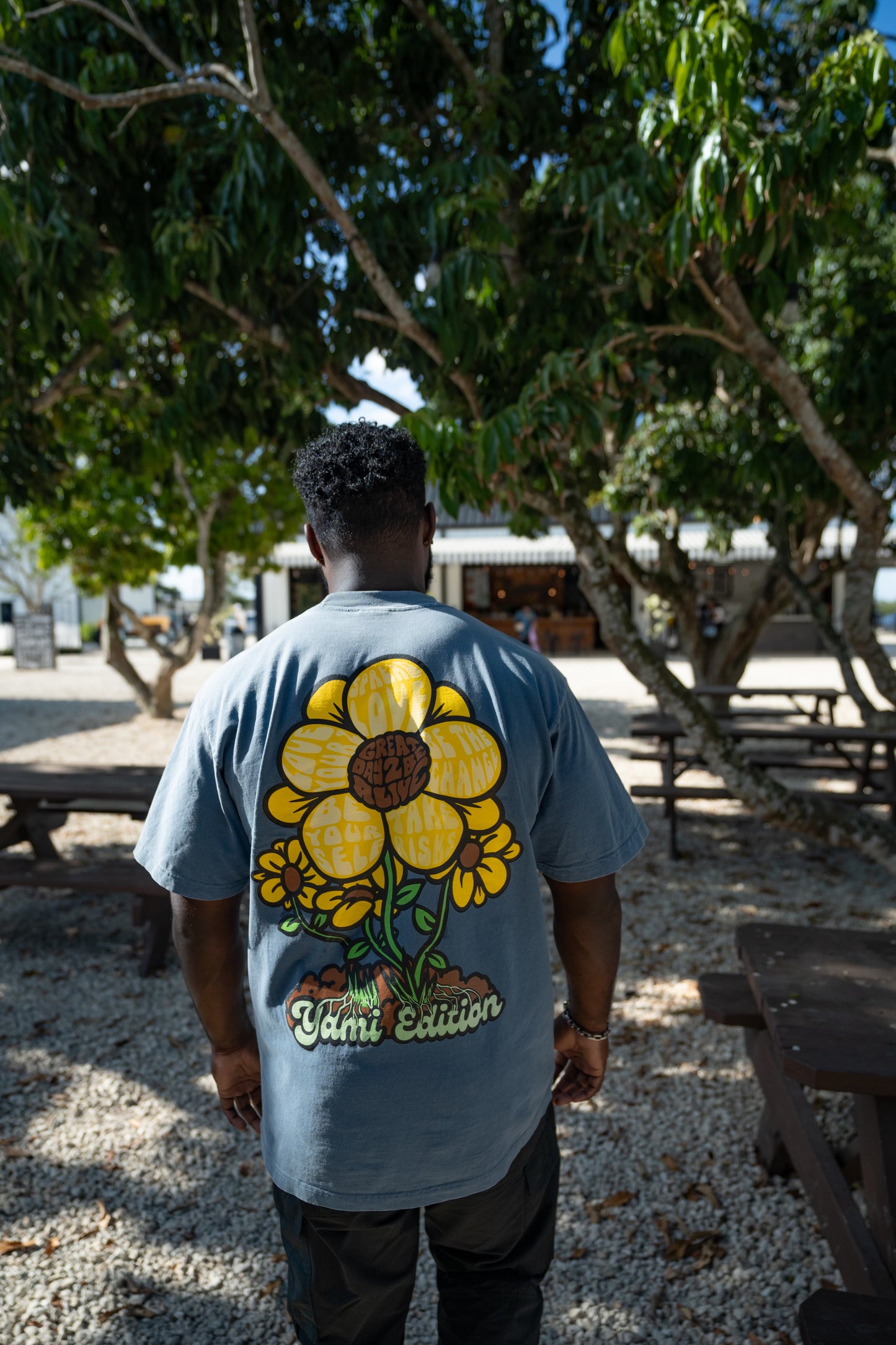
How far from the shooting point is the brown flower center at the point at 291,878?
1.24 metres

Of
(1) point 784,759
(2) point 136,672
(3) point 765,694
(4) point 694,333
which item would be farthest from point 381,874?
(2) point 136,672

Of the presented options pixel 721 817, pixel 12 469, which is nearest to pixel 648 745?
pixel 721 817

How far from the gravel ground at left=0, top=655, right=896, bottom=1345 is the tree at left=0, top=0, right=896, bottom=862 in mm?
2043

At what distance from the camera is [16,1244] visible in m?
2.37

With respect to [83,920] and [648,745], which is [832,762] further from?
[83,920]

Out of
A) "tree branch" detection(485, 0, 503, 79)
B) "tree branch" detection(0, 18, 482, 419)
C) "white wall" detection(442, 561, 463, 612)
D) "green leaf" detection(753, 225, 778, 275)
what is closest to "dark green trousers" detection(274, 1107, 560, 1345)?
"green leaf" detection(753, 225, 778, 275)

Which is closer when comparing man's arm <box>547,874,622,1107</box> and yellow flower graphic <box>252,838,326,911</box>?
yellow flower graphic <box>252,838,326,911</box>

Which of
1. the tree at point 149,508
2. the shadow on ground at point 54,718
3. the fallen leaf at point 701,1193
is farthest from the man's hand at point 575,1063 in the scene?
the shadow on ground at point 54,718

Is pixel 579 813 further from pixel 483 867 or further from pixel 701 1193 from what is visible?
pixel 701 1193

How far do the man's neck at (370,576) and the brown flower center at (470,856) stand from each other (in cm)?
40

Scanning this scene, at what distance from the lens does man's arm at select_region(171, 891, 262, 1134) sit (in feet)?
4.53

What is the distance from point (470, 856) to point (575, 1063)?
660 mm

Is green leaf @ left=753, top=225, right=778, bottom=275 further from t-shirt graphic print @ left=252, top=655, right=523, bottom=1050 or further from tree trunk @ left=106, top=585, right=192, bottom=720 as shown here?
tree trunk @ left=106, top=585, right=192, bottom=720

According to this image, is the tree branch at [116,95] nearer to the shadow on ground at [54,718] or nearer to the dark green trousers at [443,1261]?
the dark green trousers at [443,1261]
